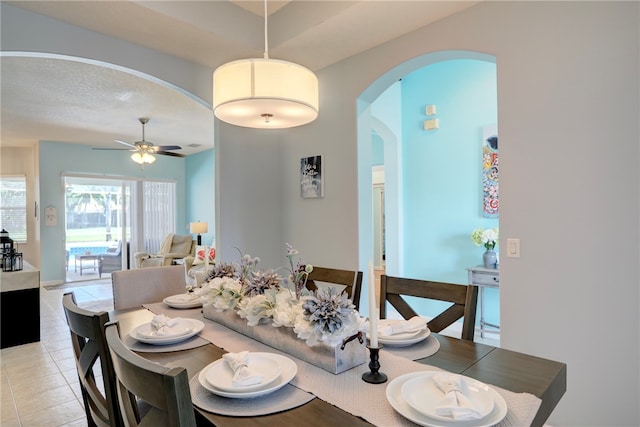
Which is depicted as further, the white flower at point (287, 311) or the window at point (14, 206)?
the window at point (14, 206)

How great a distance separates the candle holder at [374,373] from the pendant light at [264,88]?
3.51ft

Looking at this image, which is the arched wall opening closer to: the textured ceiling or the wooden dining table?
the textured ceiling

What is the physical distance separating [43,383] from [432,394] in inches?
126

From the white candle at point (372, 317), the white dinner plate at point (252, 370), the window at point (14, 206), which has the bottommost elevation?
the white dinner plate at point (252, 370)

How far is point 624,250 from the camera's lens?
5.86 feet

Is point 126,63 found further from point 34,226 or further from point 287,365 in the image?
point 34,226

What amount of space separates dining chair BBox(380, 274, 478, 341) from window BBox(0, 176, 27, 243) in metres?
8.42

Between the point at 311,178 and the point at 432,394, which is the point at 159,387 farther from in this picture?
the point at 311,178

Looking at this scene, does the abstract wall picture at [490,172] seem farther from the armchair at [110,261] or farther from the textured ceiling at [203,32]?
the armchair at [110,261]

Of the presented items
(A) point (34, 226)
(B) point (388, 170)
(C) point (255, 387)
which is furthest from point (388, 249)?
(A) point (34, 226)

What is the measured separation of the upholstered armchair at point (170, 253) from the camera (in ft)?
23.6

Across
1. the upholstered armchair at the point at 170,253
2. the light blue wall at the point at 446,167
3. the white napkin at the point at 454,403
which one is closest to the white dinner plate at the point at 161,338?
the white napkin at the point at 454,403

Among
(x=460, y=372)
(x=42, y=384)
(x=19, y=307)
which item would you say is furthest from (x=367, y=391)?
(x=19, y=307)

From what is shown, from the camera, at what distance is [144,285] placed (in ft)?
7.25
